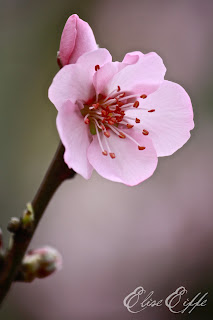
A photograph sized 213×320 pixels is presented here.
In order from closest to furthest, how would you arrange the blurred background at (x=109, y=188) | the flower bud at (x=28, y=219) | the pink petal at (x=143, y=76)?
1. the flower bud at (x=28, y=219)
2. the pink petal at (x=143, y=76)
3. the blurred background at (x=109, y=188)

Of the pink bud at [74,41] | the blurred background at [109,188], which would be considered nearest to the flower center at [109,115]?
the pink bud at [74,41]

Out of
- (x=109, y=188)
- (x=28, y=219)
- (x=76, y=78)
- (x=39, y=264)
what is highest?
(x=76, y=78)

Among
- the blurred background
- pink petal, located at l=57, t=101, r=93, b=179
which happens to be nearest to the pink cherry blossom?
pink petal, located at l=57, t=101, r=93, b=179

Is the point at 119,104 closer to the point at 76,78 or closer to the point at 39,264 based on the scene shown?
the point at 76,78

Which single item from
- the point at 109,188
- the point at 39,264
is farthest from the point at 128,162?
the point at 109,188

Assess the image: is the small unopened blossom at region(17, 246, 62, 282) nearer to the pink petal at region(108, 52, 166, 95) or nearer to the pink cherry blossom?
the pink cherry blossom

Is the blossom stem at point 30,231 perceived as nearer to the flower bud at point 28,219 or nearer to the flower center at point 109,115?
the flower bud at point 28,219
